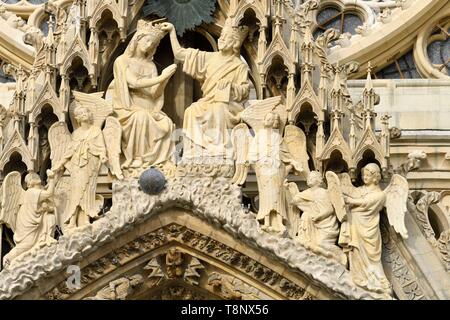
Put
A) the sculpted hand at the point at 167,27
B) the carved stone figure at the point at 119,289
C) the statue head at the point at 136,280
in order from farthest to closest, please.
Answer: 1. the sculpted hand at the point at 167,27
2. the statue head at the point at 136,280
3. the carved stone figure at the point at 119,289

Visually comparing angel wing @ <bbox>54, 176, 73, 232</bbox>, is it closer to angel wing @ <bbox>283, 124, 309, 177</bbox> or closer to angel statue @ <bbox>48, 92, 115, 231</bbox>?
angel statue @ <bbox>48, 92, 115, 231</bbox>

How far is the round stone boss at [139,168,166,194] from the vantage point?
2478cm

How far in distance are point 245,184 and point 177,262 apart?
1.01m

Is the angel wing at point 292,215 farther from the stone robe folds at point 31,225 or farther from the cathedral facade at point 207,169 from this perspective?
the stone robe folds at point 31,225

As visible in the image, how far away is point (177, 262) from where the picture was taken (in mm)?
24938

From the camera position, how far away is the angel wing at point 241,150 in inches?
984

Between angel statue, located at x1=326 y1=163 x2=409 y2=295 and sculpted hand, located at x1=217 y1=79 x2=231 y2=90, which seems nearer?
angel statue, located at x1=326 y1=163 x2=409 y2=295

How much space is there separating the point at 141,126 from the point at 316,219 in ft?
6.33

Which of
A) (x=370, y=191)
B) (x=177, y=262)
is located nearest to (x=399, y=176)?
(x=370, y=191)

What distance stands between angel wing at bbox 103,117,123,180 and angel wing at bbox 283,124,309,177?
5.30 ft

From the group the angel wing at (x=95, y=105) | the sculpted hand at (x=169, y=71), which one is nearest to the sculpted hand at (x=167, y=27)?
the sculpted hand at (x=169, y=71)

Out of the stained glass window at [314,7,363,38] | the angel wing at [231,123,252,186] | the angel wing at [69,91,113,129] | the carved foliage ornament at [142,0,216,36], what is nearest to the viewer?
the angel wing at [231,123,252,186]

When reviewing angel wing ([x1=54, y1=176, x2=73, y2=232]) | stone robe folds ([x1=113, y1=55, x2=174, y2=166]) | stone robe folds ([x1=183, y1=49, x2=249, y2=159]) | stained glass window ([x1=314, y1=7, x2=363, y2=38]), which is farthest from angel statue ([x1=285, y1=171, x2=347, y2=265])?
stained glass window ([x1=314, y1=7, x2=363, y2=38])

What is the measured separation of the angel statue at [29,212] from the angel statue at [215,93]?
138 cm
